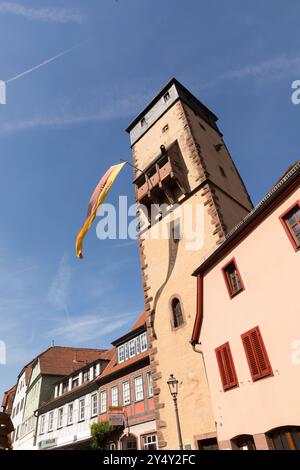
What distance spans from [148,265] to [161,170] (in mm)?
6029

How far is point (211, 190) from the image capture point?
61.5ft

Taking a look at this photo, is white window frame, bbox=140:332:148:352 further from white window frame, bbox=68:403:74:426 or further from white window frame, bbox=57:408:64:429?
white window frame, bbox=57:408:64:429

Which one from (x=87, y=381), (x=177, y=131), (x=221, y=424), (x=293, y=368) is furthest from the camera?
(x=87, y=381)

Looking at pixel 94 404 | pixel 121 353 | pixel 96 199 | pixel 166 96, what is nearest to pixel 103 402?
pixel 94 404

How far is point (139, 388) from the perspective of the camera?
A: 81.3 ft

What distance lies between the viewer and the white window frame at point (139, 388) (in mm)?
24303

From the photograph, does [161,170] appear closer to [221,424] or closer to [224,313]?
Answer: [224,313]

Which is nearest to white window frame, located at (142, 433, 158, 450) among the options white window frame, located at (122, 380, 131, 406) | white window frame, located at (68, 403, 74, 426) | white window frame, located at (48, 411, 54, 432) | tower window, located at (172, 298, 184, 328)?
white window frame, located at (122, 380, 131, 406)

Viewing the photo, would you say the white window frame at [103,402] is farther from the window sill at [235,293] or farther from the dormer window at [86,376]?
the window sill at [235,293]

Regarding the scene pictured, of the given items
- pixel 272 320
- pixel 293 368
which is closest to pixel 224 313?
pixel 272 320

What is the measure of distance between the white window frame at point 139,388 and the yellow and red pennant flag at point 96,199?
1094cm

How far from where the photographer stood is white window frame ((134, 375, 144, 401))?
24303 millimetres

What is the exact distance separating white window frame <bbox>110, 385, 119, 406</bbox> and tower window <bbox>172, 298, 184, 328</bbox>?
44.3 ft

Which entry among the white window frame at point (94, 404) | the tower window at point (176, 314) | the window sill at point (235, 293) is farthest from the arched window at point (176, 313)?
the white window frame at point (94, 404)
